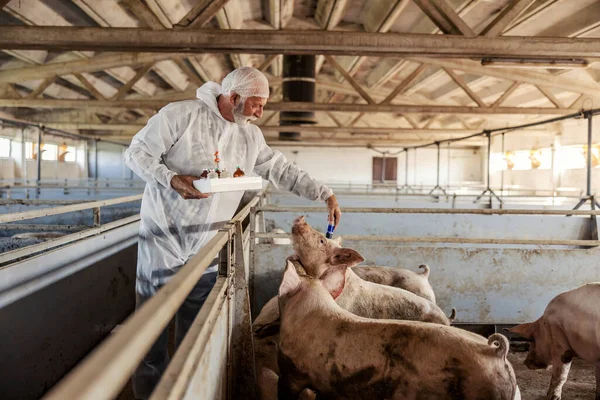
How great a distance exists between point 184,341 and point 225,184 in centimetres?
105

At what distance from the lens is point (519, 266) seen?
11.6 ft

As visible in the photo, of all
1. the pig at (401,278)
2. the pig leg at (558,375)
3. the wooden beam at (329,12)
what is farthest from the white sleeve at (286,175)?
the wooden beam at (329,12)

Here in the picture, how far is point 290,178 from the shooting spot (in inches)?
116

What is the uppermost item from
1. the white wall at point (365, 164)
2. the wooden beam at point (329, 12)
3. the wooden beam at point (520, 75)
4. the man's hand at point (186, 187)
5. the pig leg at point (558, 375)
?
the wooden beam at point (329, 12)

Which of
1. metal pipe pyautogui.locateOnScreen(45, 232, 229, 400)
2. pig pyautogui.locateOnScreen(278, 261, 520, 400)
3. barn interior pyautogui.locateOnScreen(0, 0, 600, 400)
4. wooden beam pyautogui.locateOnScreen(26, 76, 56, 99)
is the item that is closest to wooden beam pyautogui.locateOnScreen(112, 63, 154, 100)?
barn interior pyautogui.locateOnScreen(0, 0, 600, 400)

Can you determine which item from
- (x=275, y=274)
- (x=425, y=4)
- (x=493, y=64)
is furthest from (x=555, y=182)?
(x=275, y=274)

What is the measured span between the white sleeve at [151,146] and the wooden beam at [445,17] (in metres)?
2.39

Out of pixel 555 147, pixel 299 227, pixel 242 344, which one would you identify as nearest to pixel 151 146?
pixel 299 227

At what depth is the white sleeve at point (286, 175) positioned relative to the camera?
2.88 metres

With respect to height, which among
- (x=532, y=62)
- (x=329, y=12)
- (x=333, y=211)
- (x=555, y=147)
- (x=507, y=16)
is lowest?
(x=333, y=211)

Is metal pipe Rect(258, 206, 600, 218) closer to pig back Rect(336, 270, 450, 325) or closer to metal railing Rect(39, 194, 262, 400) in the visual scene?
pig back Rect(336, 270, 450, 325)

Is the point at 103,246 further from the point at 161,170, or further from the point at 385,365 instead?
the point at 385,365

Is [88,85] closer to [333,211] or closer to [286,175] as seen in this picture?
[286,175]

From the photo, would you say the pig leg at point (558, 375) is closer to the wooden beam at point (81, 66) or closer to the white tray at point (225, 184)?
the white tray at point (225, 184)
